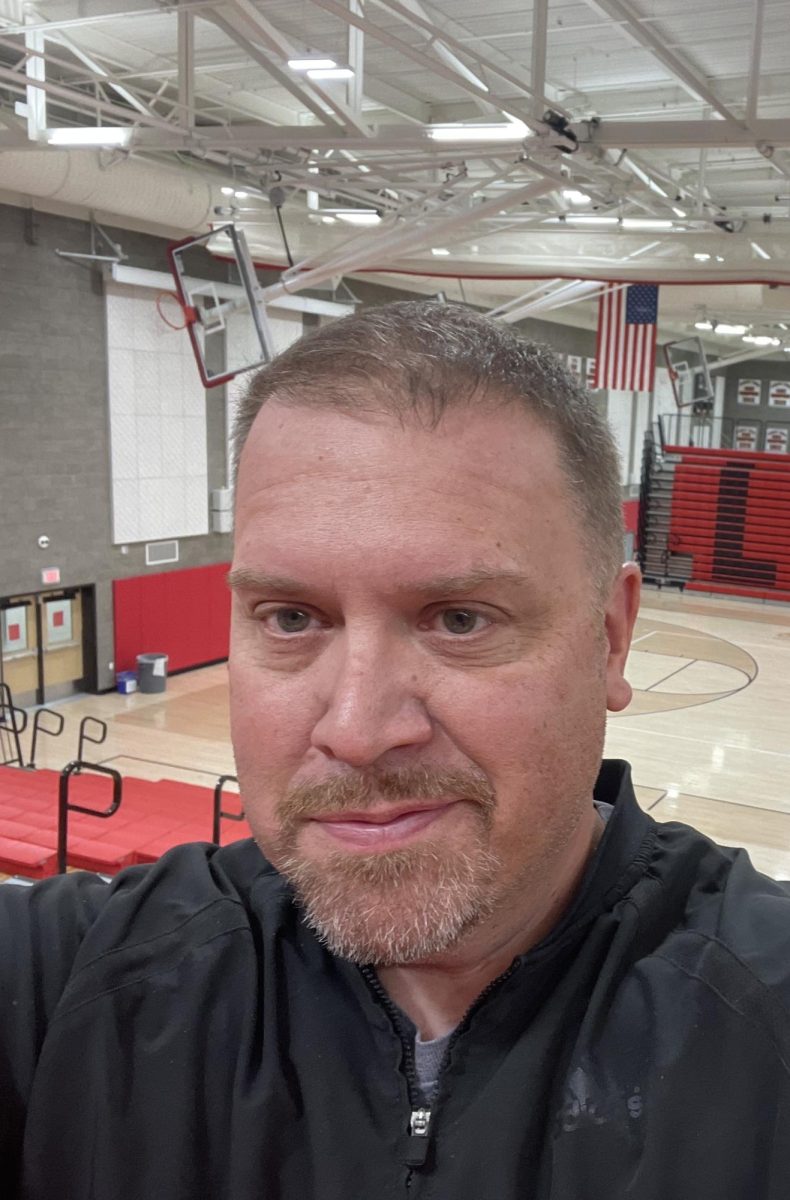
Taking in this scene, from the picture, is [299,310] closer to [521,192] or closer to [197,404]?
[197,404]

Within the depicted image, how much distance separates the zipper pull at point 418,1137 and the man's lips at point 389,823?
37cm

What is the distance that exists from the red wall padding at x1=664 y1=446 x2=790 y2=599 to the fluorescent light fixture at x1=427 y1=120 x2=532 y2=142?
17.7 meters

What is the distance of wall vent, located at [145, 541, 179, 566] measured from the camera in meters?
15.4

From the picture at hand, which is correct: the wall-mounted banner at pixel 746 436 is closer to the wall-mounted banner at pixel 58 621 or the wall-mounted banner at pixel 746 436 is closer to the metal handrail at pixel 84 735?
the wall-mounted banner at pixel 58 621

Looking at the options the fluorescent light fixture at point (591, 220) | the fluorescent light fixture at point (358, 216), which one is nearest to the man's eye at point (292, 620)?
the fluorescent light fixture at point (358, 216)

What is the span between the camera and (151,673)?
1486 cm

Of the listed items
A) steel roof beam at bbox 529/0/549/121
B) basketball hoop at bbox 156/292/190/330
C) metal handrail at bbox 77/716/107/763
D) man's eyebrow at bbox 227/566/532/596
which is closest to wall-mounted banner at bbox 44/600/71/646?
metal handrail at bbox 77/716/107/763

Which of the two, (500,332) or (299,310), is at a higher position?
(299,310)

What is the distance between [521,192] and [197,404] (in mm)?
7433

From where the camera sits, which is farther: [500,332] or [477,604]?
[500,332]

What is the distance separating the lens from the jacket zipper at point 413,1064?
52.4 inches

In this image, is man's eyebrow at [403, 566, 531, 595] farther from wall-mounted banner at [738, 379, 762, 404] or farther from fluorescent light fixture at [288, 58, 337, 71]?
wall-mounted banner at [738, 379, 762, 404]

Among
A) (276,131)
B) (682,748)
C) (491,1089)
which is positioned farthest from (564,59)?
(491,1089)

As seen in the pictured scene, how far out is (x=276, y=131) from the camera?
876 centimetres
